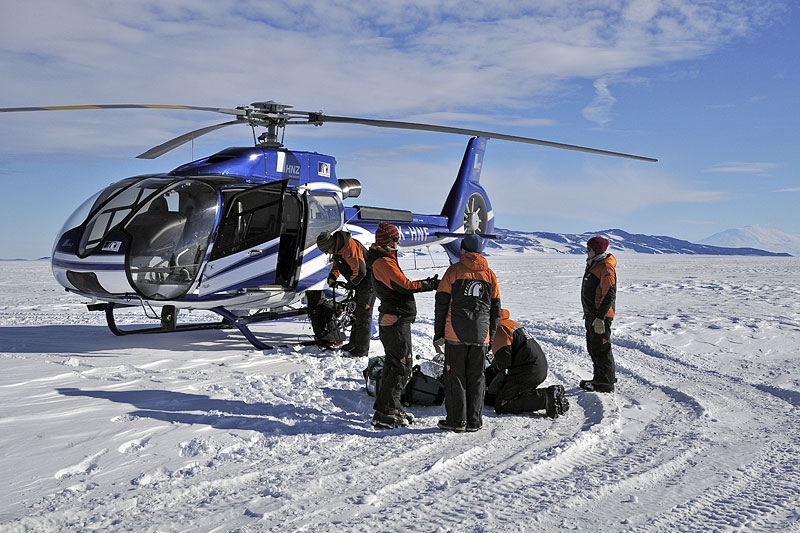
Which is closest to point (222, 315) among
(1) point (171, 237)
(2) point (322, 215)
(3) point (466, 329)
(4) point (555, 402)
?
(1) point (171, 237)

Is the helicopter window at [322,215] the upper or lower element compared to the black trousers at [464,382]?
upper

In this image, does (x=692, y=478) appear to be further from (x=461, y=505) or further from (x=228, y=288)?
(x=228, y=288)

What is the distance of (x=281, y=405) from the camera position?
18.4 feet

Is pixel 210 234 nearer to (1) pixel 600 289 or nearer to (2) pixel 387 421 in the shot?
(2) pixel 387 421

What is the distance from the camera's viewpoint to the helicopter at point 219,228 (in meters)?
6.88

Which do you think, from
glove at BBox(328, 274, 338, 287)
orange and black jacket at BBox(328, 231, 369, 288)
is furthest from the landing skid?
orange and black jacket at BBox(328, 231, 369, 288)

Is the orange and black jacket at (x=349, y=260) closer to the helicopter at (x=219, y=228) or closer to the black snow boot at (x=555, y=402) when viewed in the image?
the helicopter at (x=219, y=228)

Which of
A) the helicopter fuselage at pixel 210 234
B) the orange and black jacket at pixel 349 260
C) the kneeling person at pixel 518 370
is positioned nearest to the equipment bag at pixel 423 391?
the kneeling person at pixel 518 370

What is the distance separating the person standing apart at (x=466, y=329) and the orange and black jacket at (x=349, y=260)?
9.28 ft

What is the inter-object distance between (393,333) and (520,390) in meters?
1.25

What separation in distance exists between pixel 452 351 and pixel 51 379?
382 centimetres

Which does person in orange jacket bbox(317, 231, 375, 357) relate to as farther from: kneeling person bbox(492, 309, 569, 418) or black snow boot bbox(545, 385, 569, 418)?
black snow boot bbox(545, 385, 569, 418)

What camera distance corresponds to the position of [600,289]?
254 inches

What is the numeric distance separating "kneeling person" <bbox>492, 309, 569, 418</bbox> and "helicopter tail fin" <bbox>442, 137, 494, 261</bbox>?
6.49 metres
